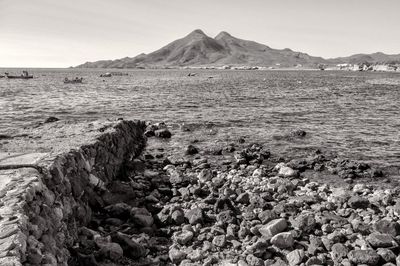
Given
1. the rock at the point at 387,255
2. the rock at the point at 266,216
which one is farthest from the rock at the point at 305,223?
the rock at the point at 387,255

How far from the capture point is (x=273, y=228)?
40.2 feet

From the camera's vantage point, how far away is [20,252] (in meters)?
7.33

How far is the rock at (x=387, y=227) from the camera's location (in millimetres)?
12164

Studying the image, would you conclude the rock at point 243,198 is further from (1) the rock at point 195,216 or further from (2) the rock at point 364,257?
(2) the rock at point 364,257

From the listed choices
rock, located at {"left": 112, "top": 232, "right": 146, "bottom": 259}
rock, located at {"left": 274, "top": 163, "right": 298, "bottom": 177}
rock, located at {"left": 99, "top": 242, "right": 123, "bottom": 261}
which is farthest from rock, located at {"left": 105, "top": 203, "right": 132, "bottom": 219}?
rock, located at {"left": 274, "top": 163, "right": 298, "bottom": 177}

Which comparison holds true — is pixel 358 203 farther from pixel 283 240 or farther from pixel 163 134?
pixel 163 134

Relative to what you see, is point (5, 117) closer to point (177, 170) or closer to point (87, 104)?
point (87, 104)

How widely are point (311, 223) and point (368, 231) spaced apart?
191cm

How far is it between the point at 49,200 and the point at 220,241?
5.42 m

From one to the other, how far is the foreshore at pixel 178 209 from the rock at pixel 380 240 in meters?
0.03

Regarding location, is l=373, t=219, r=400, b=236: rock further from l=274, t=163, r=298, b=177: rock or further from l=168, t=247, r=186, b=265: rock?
l=168, t=247, r=186, b=265: rock

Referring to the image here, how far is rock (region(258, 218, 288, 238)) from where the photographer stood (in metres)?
12.1

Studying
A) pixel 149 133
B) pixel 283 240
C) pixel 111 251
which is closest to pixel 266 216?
pixel 283 240

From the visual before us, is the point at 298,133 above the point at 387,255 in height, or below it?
above
